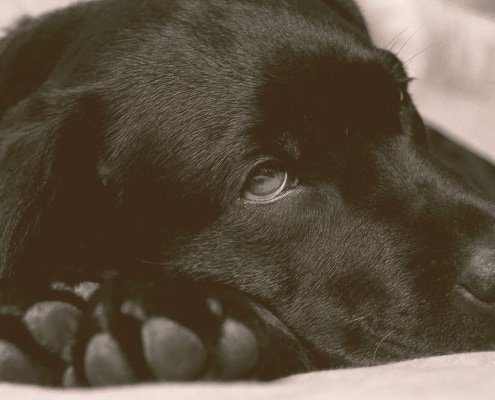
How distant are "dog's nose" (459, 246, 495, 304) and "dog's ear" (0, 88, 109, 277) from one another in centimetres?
74

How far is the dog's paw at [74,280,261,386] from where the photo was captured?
1123mm

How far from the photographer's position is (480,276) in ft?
4.53

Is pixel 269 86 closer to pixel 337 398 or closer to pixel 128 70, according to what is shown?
pixel 128 70

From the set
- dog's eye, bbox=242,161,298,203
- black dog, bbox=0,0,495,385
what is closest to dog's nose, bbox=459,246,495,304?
black dog, bbox=0,0,495,385

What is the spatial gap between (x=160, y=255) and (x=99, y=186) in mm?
197

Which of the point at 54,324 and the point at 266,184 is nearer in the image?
the point at 54,324

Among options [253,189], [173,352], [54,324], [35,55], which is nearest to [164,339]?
[173,352]

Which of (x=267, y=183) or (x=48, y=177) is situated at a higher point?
(x=267, y=183)

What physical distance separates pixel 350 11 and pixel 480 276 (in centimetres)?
98

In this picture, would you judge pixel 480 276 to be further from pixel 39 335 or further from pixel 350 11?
pixel 350 11

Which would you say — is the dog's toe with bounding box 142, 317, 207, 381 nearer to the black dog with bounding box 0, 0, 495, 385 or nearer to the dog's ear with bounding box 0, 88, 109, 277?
the black dog with bounding box 0, 0, 495, 385

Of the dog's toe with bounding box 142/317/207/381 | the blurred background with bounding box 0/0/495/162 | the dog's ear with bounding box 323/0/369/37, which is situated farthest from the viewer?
the blurred background with bounding box 0/0/495/162

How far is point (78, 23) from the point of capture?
1764 millimetres

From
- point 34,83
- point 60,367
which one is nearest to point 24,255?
point 60,367
